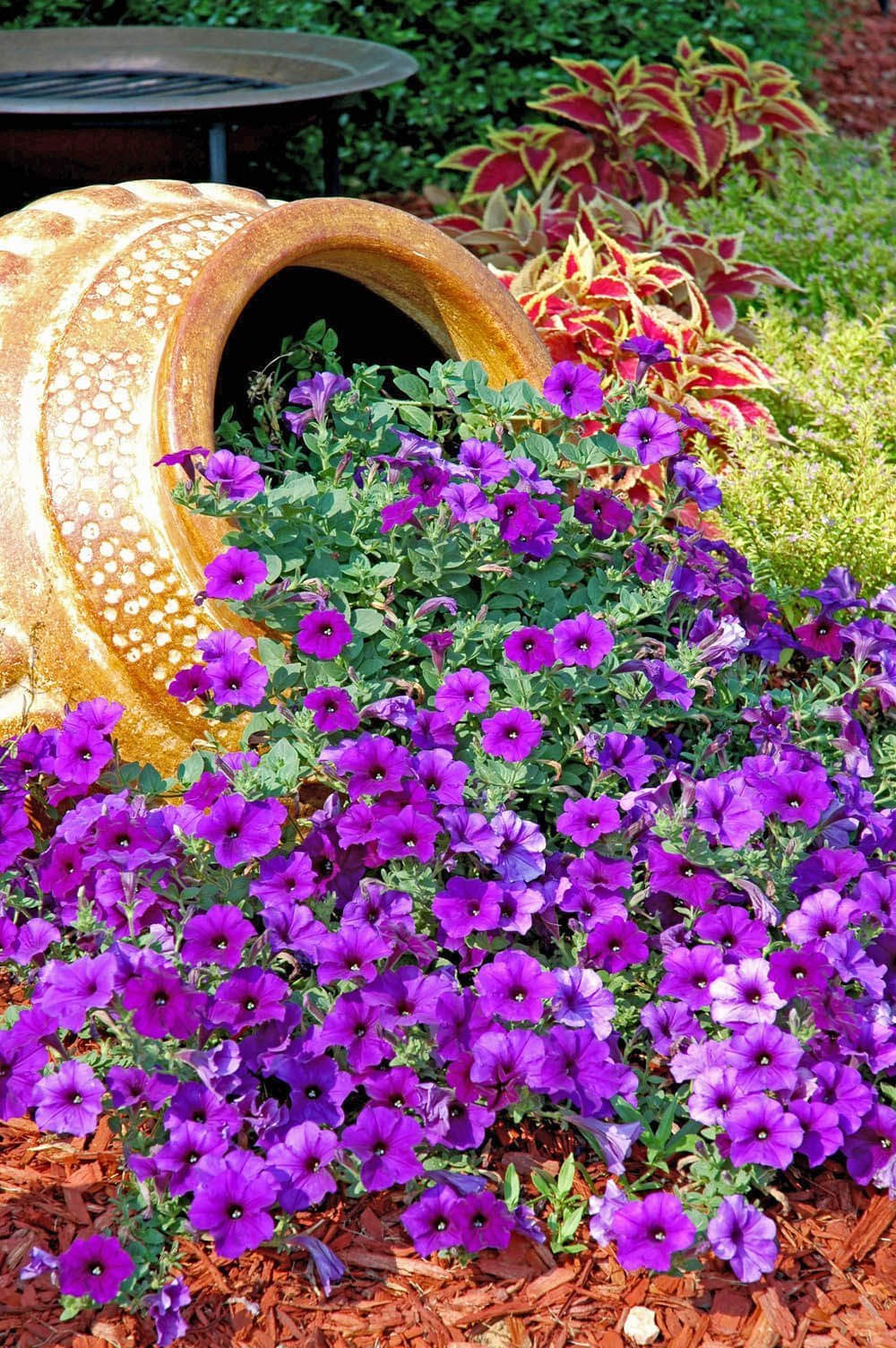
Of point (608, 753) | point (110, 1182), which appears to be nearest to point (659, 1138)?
point (608, 753)

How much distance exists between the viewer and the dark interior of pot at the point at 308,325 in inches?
112

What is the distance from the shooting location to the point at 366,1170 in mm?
1746

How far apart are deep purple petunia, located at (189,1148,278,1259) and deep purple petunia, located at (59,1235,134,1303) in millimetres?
101

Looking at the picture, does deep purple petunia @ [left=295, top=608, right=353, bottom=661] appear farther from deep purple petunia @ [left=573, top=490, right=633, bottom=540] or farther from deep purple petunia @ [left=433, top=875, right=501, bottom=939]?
deep purple petunia @ [left=573, top=490, right=633, bottom=540]

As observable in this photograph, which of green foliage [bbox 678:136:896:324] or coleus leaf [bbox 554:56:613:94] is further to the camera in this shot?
coleus leaf [bbox 554:56:613:94]

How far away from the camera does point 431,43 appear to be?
17.3ft

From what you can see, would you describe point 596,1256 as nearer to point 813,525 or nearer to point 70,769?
point 70,769

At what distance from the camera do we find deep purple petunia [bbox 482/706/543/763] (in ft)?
6.44

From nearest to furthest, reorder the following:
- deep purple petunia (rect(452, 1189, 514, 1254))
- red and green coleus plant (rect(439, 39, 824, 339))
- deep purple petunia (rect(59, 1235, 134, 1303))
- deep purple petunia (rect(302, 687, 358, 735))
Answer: deep purple petunia (rect(59, 1235, 134, 1303)) < deep purple petunia (rect(452, 1189, 514, 1254)) < deep purple petunia (rect(302, 687, 358, 735)) < red and green coleus plant (rect(439, 39, 824, 339))

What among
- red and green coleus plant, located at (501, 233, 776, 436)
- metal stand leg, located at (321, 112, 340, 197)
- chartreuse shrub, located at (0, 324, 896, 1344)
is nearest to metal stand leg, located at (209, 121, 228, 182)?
metal stand leg, located at (321, 112, 340, 197)

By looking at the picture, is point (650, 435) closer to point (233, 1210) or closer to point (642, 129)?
point (233, 1210)

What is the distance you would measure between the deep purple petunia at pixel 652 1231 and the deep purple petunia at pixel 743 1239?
0.03m

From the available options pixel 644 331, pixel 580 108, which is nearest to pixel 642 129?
pixel 580 108

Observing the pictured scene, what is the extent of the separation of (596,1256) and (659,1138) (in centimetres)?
17
